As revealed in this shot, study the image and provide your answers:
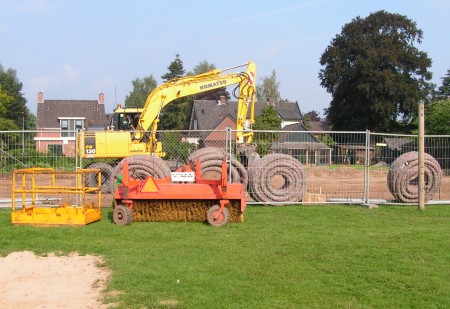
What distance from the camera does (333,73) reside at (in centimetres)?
5859

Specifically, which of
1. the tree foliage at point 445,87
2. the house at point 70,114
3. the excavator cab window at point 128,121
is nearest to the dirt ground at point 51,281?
the excavator cab window at point 128,121

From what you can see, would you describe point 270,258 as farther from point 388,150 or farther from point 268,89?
point 268,89

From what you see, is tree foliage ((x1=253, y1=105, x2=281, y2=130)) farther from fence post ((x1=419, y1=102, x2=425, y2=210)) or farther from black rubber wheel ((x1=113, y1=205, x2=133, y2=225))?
black rubber wheel ((x1=113, y1=205, x2=133, y2=225))

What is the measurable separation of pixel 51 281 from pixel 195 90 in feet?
45.7

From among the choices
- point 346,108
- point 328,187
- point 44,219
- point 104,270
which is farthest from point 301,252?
point 346,108

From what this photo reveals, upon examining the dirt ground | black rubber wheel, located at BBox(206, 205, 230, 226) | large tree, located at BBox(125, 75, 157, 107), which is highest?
large tree, located at BBox(125, 75, 157, 107)

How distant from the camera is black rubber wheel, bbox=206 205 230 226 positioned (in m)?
11.2

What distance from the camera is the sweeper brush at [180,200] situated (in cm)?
1124

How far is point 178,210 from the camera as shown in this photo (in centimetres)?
1166

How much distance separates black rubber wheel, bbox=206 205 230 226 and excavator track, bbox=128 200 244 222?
1.01 feet

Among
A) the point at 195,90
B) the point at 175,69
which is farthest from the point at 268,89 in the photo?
the point at 195,90

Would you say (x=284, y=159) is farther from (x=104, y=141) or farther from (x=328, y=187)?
(x=104, y=141)

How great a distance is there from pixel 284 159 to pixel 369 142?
2341 mm

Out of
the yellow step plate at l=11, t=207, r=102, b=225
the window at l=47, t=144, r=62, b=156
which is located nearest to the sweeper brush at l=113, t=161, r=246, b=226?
the yellow step plate at l=11, t=207, r=102, b=225
